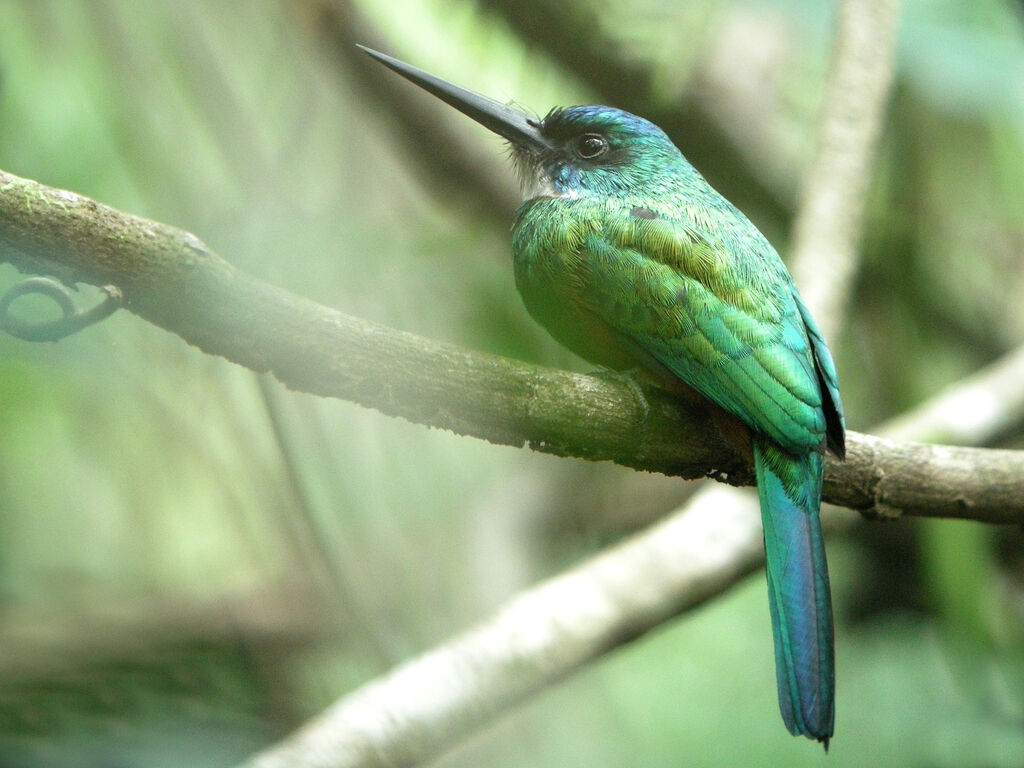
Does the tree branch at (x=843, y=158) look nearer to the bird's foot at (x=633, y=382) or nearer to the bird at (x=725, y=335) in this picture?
the bird at (x=725, y=335)

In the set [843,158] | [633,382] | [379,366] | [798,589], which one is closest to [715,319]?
[633,382]

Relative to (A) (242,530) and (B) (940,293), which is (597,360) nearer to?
(A) (242,530)

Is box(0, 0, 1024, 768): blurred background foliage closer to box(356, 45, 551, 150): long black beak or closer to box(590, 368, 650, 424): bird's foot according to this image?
box(356, 45, 551, 150): long black beak

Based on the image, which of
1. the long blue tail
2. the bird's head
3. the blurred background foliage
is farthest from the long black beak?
the long blue tail

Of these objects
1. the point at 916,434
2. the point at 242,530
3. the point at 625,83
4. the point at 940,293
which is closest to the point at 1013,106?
the point at 940,293

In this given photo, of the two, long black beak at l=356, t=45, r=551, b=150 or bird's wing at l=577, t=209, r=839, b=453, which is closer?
bird's wing at l=577, t=209, r=839, b=453

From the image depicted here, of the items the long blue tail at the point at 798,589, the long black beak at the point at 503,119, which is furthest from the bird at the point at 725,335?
the long black beak at the point at 503,119

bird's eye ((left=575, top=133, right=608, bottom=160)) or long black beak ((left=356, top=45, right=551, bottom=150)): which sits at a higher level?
long black beak ((left=356, top=45, right=551, bottom=150))
